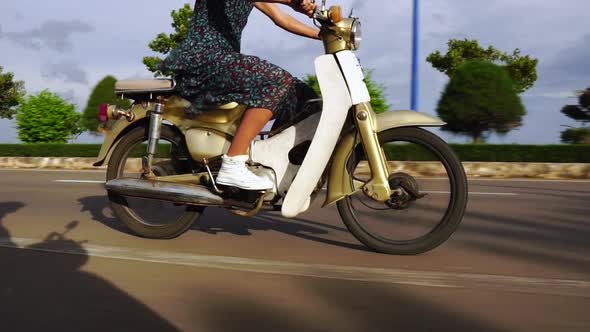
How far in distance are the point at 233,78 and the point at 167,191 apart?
0.83m

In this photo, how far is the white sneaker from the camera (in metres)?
3.52

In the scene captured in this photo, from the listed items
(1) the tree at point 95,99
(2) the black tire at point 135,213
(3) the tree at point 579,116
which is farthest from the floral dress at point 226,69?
(1) the tree at point 95,99

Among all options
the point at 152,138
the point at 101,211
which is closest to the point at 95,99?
the point at 101,211

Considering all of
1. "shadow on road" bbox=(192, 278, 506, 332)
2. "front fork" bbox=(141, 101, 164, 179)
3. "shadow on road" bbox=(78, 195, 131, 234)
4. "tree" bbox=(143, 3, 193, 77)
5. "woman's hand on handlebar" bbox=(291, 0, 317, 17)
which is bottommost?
"shadow on road" bbox=(192, 278, 506, 332)

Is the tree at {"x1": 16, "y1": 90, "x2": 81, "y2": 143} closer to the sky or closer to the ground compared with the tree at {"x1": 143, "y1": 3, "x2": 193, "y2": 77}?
closer to the ground

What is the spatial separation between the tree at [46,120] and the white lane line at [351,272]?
13782 mm

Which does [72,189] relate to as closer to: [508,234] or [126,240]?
[126,240]

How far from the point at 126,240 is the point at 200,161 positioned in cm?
79

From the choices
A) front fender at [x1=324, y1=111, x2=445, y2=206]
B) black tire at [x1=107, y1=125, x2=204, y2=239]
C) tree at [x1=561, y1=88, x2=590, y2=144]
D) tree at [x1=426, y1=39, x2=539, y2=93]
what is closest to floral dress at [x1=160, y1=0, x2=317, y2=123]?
black tire at [x1=107, y1=125, x2=204, y2=239]

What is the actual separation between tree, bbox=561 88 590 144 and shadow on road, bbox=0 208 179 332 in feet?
39.9

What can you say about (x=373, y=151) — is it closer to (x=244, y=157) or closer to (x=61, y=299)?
(x=244, y=157)

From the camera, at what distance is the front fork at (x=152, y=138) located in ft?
12.7

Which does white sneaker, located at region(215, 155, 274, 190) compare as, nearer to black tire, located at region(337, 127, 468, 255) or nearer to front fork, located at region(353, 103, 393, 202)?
black tire, located at region(337, 127, 468, 255)

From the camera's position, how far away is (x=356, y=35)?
3383 millimetres
